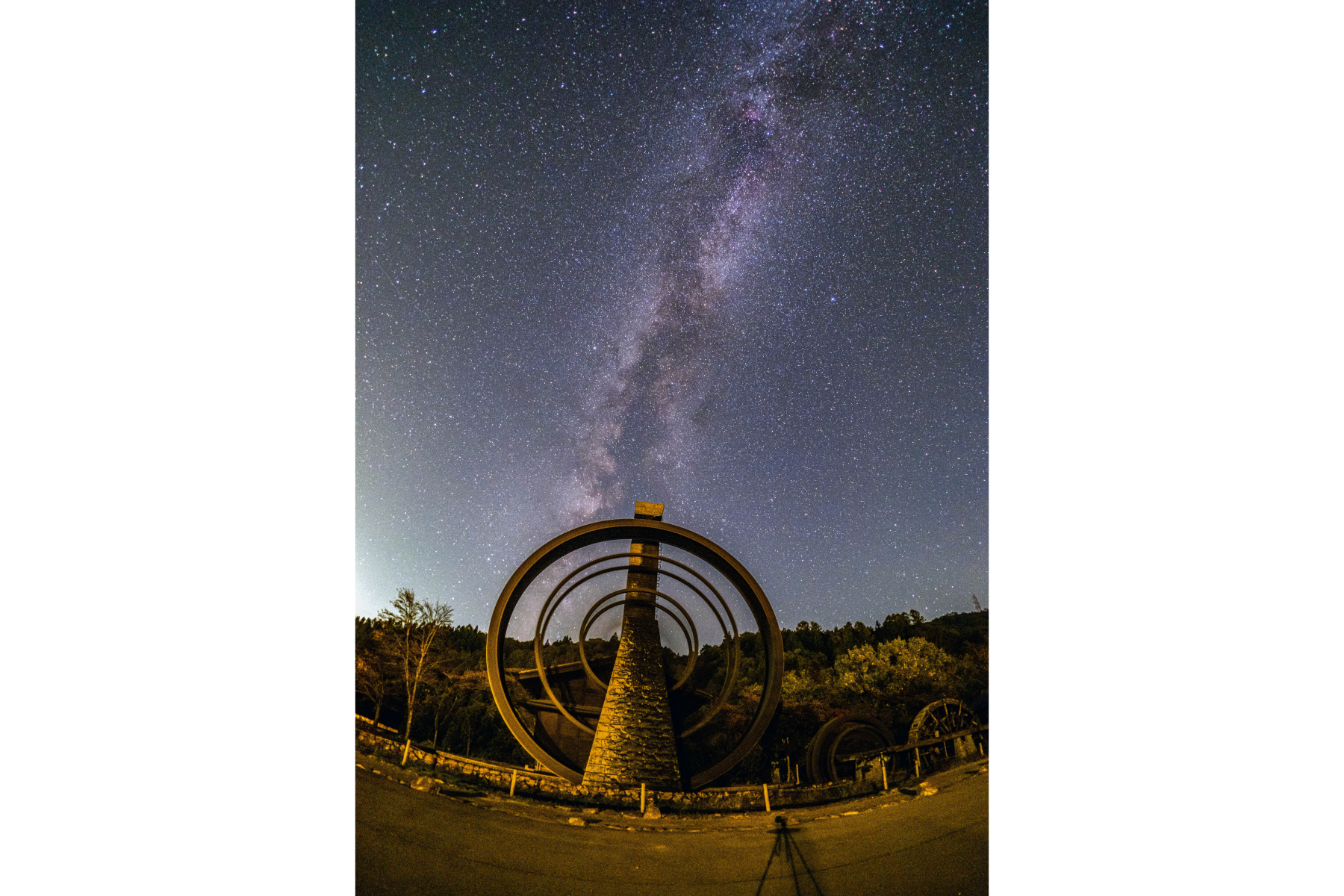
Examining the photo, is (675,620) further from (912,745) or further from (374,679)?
(374,679)

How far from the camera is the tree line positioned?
16.7 m

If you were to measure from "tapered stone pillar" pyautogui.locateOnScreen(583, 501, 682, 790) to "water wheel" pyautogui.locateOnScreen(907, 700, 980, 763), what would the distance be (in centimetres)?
791

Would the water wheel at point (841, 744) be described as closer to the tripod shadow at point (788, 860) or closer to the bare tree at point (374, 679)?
the tripod shadow at point (788, 860)

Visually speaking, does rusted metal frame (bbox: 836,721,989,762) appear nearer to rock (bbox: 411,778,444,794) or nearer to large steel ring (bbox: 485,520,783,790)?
large steel ring (bbox: 485,520,783,790)

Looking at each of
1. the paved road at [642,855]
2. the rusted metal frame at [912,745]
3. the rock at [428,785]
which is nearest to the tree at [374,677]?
the rock at [428,785]

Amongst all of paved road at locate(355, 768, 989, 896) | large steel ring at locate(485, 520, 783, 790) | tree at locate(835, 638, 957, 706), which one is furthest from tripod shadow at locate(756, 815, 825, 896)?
tree at locate(835, 638, 957, 706)

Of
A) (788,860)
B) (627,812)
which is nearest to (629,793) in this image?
(627,812)

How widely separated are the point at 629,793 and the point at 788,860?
11.5 ft

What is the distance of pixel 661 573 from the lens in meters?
13.3

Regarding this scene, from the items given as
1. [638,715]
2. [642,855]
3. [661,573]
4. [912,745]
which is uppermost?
[661,573]
